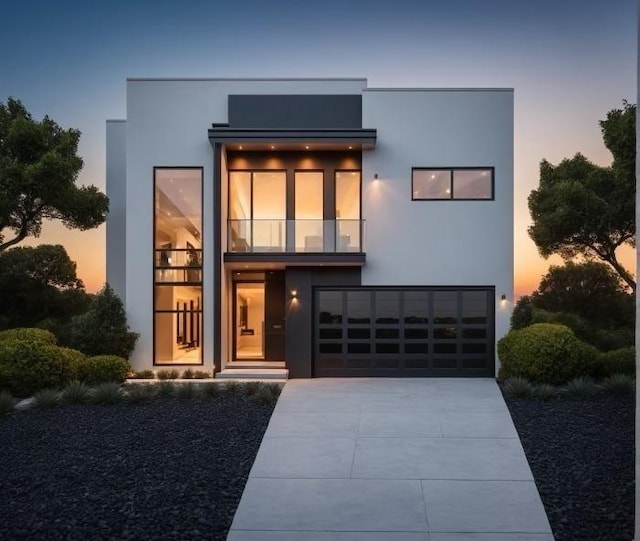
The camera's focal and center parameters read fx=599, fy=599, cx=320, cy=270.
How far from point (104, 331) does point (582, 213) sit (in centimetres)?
1604

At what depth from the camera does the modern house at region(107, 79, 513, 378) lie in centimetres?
1558

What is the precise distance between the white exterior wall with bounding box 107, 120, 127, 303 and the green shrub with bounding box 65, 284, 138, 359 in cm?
202

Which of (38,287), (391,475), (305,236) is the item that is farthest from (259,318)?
(38,287)

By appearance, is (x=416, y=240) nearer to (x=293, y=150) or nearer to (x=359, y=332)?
(x=359, y=332)

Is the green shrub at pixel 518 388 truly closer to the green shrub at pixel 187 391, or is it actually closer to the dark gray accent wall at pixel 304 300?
the dark gray accent wall at pixel 304 300

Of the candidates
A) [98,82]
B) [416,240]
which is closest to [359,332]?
[416,240]

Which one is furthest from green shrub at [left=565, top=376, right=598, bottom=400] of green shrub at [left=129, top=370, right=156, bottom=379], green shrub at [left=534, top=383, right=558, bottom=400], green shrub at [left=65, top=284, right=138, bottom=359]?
green shrub at [left=65, top=284, right=138, bottom=359]

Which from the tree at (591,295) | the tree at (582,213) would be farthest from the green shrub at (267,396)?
the tree at (591,295)

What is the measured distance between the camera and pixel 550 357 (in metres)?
13.0

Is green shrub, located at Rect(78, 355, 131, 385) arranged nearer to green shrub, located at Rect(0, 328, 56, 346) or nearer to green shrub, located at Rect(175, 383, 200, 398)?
green shrub, located at Rect(0, 328, 56, 346)

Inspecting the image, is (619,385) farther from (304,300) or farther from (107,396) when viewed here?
(107,396)

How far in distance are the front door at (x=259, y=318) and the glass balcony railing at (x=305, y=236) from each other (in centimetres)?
172

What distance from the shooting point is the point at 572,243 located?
22016 millimetres

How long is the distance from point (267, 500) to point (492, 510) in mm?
2601
